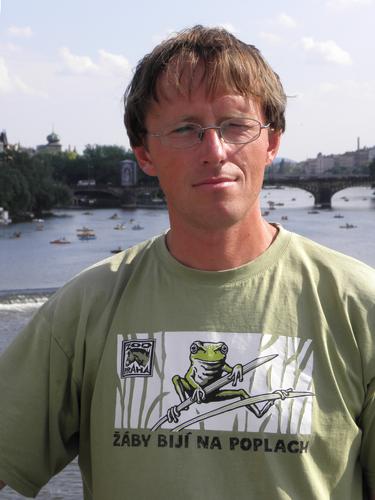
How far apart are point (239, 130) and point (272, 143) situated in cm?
14

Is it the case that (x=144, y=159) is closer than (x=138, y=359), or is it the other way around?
(x=138, y=359)

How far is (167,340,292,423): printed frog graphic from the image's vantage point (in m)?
1.35

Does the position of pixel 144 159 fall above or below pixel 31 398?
above

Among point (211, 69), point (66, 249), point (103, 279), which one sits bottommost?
point (66, 249)

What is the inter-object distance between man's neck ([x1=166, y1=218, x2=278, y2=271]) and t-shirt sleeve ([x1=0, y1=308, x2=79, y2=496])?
266 millimetres

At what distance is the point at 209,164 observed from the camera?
139cm

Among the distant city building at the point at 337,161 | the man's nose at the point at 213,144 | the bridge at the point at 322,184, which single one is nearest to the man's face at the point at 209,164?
the man's nose at the point at 213,144

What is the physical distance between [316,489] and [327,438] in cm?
8

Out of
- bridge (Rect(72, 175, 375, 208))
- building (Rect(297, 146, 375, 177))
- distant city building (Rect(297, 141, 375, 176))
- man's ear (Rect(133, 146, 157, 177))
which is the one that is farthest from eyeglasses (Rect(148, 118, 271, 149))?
distant city building (Rect(297, 141, 375, 176))

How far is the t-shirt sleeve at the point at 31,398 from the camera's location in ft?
4.62

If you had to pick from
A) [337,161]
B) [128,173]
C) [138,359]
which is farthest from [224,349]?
[337,161]

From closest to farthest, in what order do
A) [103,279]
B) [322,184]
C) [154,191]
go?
1. [103,279]
2. [322,184]
3. [154,191]

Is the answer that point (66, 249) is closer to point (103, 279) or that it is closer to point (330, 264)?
point (103, 279)

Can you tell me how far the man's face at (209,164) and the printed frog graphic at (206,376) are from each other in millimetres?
205
